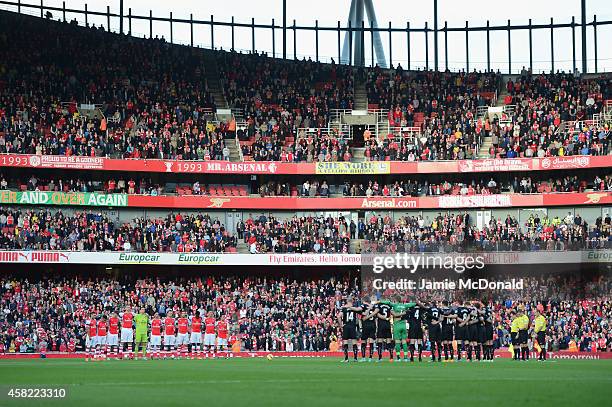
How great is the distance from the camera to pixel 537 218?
52812mm

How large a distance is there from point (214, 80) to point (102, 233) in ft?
53.2

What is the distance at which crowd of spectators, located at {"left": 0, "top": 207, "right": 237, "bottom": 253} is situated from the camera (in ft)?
161

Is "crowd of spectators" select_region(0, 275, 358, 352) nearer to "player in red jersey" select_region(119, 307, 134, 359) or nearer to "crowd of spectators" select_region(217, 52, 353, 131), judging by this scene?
"player in red jersey" select_region(119, 307, 134, 359)

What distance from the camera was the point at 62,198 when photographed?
51562 millimetres

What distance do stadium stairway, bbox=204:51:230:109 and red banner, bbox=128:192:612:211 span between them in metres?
8.31

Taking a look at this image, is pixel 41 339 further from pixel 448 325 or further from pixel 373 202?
pixel 448 325

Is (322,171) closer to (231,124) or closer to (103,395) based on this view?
(231,124)

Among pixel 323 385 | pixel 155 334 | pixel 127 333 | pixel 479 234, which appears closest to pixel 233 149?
pixel 479 234

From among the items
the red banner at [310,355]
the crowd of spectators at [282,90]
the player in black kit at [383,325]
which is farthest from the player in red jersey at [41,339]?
the crowd of spectators at [282,90]

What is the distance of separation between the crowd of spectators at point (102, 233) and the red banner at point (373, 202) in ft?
3.48

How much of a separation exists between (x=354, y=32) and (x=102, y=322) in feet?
130

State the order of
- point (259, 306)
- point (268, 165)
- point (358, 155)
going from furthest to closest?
point (358, 155)
point (268, 165)
point (259, 306)

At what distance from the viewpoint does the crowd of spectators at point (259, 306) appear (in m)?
44.1

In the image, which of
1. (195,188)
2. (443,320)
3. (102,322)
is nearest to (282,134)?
(195,188)
